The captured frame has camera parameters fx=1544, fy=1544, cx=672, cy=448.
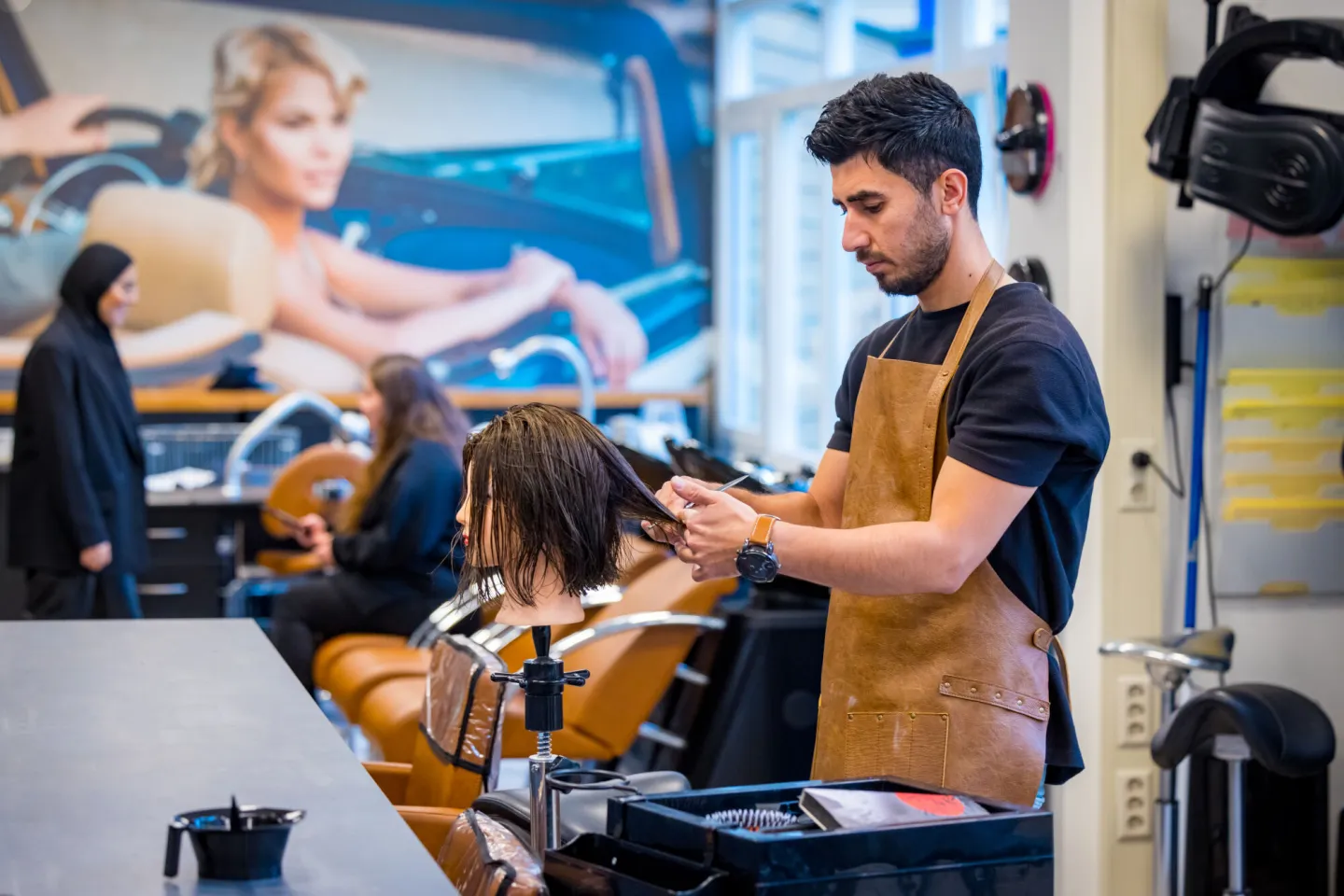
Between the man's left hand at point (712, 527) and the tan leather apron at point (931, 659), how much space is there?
0.79ft

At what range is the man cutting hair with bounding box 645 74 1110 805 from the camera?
1.86 metres

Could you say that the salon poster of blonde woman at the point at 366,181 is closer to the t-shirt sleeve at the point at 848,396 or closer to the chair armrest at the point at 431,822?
the chair armrest at the point at 431,822

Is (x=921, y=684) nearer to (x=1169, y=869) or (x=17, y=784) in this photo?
(x=17, y=784)

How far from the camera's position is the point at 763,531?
1890 mm

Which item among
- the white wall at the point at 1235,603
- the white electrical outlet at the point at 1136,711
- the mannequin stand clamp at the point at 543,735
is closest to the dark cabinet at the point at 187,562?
the white electrical outlet at the point at 1136,711

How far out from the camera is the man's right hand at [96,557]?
4.67m

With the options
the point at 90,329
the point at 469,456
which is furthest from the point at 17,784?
the point at 90,329

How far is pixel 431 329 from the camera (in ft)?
26.9

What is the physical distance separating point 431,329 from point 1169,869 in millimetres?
5740

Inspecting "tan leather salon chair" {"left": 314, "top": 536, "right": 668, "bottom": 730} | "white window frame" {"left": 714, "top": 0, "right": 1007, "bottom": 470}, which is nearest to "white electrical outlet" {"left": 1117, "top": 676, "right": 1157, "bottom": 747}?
"tan leather salon chair" {"left": 314, "top": 536, "right": 668, "bottom": 730}

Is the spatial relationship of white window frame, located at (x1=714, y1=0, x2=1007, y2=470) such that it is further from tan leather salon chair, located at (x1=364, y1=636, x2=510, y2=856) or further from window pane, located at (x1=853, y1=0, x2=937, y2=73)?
tan leather salon chair, located at (x1=364, y1=636, x2=510, y2=856)

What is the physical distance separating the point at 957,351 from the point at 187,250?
6437mm

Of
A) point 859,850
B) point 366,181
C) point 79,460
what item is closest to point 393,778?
point 859,850

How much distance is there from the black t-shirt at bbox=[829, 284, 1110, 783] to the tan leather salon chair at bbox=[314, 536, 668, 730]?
210 cm
